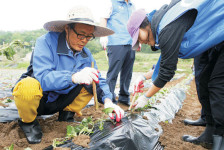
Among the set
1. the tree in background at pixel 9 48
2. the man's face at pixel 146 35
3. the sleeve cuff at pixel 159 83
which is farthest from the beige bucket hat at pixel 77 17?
the sleeve cuff at pixel 159 83

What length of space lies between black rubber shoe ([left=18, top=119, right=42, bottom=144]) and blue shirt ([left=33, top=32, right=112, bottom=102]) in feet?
1.02

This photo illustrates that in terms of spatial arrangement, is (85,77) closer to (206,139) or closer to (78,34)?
(78,34)

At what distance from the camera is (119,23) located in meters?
2.88

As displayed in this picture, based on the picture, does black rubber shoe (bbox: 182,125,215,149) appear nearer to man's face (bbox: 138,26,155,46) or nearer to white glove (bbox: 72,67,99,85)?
man's face (bbox: 138,26,155,46)

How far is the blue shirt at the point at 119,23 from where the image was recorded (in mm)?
2807


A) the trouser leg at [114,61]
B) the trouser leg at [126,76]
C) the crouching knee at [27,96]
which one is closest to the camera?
the crouching knee at [27,96]

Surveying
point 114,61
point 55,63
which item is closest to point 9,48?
point 55,63

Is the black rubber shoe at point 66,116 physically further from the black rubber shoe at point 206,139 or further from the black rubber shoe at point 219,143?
the black rubber shoe at point 219,143

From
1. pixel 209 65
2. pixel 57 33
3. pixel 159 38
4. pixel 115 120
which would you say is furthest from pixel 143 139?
pixel 57 33

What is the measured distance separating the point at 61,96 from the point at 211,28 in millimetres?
1533

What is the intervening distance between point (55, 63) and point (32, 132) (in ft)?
2.15

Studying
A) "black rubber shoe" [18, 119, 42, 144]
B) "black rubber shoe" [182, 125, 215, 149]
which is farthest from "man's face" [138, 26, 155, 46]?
"black rubber shoe" [18, 119, 42, 144]

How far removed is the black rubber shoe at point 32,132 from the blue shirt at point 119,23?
1.74 m

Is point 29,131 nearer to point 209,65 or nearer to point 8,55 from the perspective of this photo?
point 8,55
